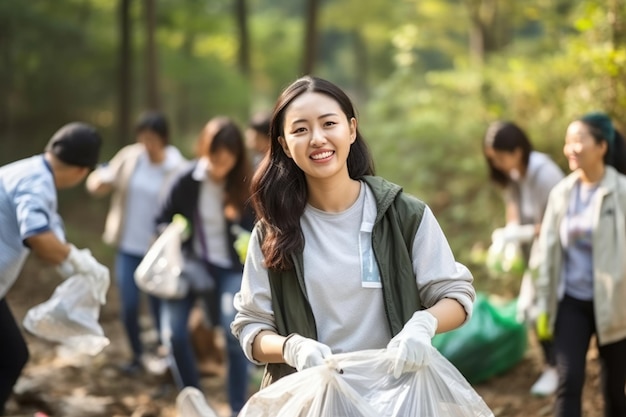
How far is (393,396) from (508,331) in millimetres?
4407

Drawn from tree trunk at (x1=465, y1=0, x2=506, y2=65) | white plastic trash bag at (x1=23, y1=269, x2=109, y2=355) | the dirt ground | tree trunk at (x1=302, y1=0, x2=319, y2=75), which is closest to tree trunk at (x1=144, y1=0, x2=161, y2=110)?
tree trunk at (x1=302, y1=0, x2=319, y2=75)

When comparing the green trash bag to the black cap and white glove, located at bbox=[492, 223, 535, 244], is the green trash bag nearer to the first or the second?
white glove, located at bbox=[492, 223, 535, 244]

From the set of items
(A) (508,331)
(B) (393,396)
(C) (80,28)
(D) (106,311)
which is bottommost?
(D) (106,311)

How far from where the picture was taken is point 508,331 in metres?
6.95

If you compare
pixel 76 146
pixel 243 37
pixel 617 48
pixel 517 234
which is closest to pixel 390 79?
pixel 243 37

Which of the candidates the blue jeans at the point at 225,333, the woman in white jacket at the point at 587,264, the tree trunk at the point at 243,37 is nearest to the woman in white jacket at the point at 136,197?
the blue jeans at the point at 225,333

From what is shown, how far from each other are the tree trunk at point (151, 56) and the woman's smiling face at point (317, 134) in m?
12.1

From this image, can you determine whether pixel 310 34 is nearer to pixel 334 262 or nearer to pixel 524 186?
pixel 524 186

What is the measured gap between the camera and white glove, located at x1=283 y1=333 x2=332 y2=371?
2.70 meters

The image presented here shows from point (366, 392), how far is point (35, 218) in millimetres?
2452

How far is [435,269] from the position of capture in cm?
291

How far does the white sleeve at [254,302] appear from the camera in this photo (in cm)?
295

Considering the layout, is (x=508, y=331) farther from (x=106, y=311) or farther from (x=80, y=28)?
(x=80, y=28)

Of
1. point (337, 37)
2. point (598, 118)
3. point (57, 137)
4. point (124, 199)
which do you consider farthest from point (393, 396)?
point (337, 37)
